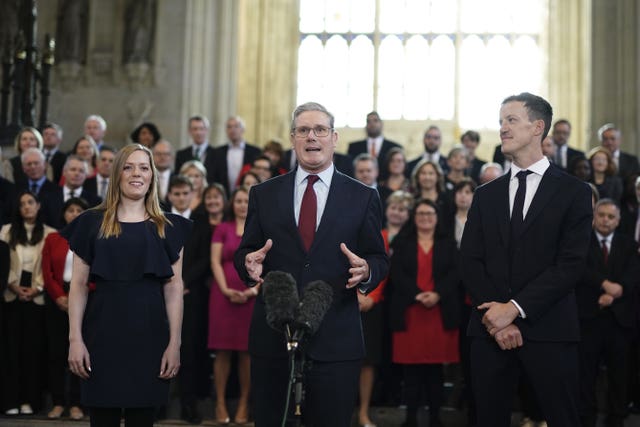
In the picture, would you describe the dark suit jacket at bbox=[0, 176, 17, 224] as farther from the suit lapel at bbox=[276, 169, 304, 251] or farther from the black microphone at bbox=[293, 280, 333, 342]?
the black microphone at bbox=[293, 280, 333, 342]

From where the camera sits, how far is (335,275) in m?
4.15

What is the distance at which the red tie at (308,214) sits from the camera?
4.21 meters

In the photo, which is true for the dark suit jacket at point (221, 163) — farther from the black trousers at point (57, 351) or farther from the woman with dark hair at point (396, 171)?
the black trousers at point (57, 351)

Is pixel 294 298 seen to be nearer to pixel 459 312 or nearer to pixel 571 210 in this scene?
pixel 571 210

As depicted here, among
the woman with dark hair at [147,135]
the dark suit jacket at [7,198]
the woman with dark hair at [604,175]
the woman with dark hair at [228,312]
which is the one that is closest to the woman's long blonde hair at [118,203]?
the woman with dark hair at [228,312]

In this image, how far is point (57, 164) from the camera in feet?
32.7

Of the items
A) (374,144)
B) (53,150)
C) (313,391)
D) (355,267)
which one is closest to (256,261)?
(355,267)

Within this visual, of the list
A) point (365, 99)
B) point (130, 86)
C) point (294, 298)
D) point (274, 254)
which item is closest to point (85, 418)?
point (274, 254)

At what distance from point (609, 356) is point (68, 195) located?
4.67m

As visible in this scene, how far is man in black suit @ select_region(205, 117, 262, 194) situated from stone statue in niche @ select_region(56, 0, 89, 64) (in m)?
6.32

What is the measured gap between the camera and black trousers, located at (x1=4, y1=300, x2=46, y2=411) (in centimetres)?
731

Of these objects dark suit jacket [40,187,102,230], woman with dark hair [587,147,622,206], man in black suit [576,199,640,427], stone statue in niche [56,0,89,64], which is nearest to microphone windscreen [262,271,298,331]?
man in black suit [576,199,640,427]

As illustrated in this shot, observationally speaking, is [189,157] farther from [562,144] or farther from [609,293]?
[609,293]

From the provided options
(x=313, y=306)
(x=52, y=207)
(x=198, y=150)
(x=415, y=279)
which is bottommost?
(x=313, y=306)
